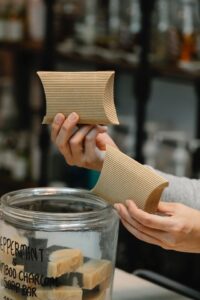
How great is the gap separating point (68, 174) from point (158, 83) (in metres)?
0.54

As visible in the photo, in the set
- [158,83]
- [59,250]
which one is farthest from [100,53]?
[59,250]

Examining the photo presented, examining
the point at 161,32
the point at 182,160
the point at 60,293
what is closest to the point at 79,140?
the point at 60,293

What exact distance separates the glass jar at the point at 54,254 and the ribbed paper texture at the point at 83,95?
0.14m

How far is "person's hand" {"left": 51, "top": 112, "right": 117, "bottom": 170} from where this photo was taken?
92 cm

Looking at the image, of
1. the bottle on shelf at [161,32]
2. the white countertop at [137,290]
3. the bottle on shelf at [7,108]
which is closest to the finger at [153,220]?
the white countertop at [137,290]

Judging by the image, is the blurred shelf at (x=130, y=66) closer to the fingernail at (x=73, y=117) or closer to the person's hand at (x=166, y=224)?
the fingernail at (x=73, y=117)

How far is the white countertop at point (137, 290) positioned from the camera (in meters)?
0.95

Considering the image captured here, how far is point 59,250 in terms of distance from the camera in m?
0.78

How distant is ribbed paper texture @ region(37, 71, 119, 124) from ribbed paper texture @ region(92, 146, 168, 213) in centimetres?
7

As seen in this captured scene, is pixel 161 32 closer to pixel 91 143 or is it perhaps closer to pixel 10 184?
pixel 10 184

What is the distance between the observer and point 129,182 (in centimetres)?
81

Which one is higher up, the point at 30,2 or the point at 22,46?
the point at 30,2

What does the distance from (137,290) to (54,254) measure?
0.25m

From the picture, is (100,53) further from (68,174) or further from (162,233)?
(162,233)
